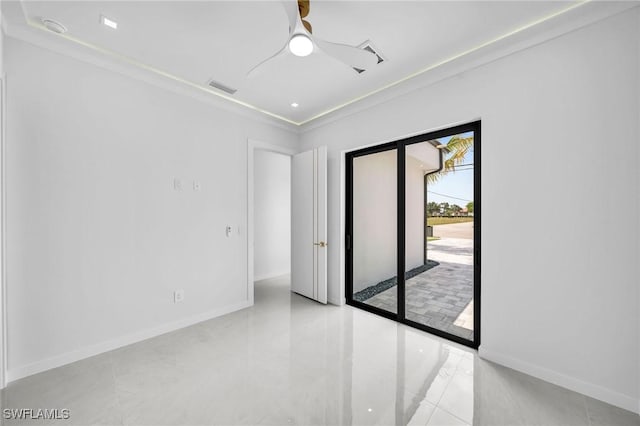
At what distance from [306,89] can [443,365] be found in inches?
120

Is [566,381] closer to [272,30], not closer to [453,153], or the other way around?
[453,153]

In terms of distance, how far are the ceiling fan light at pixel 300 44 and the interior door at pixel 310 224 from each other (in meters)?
1.94

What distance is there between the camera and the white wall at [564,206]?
5.69 feet

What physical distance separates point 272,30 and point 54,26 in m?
1.63

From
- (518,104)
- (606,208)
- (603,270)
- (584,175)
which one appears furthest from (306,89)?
(603,270)

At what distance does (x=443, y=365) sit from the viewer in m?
2.20

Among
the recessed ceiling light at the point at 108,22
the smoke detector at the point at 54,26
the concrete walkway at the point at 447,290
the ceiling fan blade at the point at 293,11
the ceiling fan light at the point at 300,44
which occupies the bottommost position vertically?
the concrete walkway at the point at 447,290

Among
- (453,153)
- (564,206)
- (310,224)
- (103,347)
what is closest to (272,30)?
(453,153)

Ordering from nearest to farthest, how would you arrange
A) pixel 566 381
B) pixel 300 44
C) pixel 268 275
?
pixel 300 44 → pixel 566 381 → pixel 268 275

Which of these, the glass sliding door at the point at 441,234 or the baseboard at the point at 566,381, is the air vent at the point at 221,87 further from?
the baseboard at the point at 566,381

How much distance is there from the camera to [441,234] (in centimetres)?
283

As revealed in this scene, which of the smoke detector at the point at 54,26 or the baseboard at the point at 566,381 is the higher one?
the smoke detector at the point at 54,26

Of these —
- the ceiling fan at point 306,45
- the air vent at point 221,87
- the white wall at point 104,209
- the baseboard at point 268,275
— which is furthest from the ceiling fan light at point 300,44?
the baseboard at point 268,275

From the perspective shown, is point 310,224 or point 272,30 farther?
point 310,224
